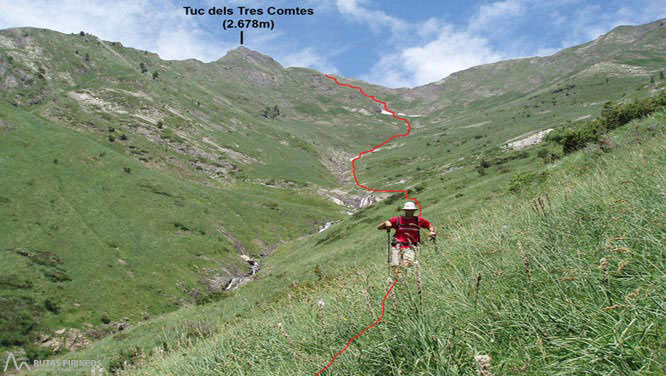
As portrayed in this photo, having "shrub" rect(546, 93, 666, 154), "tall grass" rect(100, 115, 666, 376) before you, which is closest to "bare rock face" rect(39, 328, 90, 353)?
"tall grass" rect(100, 115, 666, 376)

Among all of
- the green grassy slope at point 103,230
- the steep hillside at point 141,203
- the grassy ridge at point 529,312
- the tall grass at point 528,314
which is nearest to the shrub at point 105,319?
the steep hillside at point 141,203

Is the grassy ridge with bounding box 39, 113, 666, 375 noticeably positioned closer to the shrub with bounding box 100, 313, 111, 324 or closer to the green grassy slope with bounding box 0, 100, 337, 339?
the shrub with bounding box 100, 313, 111, 324

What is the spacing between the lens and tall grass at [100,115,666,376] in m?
2.91

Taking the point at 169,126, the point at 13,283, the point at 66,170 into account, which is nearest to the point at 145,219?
the point at 66,170

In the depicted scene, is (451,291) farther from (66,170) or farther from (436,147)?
(436,147)

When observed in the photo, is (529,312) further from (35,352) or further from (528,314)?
(35,352)

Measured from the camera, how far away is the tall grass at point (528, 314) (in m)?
2.91

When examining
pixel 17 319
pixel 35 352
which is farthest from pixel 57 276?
pixel 35 352

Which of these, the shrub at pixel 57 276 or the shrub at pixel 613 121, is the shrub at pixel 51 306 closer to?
the shrub at pixel 57 276

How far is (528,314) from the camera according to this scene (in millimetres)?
3645

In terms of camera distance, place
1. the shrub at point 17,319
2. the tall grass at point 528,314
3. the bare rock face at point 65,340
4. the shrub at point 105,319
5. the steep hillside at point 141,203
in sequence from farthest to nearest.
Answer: the steep hillside at point 141,203 < the shrub at point 105,319 < the bare rock face at point 65,340 < the shrub at point 17,319 < the tall grass at point 528,314

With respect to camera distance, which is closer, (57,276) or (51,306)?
(51,306)

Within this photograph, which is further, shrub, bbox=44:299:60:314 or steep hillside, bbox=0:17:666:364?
steep hillside, bbox=0:17:666:364

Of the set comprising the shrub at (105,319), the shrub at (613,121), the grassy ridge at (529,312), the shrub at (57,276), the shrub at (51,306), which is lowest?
the shrub at (105,319)
